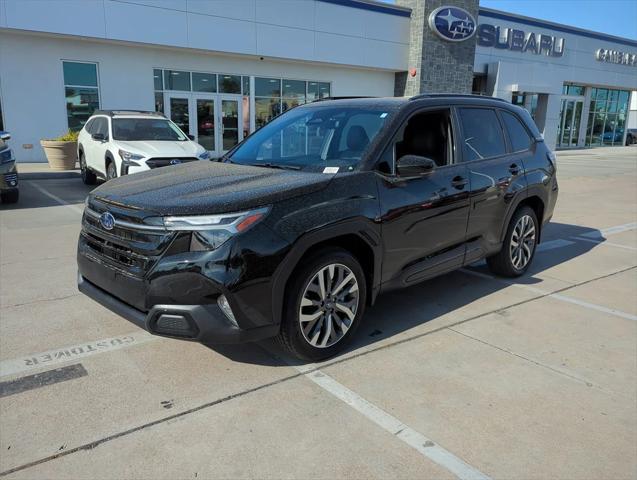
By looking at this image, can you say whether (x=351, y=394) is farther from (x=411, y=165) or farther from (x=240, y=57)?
(x=240, y=57)

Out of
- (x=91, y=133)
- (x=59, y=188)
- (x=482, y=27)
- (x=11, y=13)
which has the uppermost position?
(x=482, y=27)

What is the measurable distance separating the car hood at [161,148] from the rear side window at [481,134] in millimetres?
6731

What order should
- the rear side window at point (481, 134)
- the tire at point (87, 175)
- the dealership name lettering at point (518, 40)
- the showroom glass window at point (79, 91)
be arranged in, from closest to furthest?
the rear side window at point (481, 134) < the tire at point (87, 175) < the showroom glass window at point (79, 91) < the dealership name lettering at point (518, 40)

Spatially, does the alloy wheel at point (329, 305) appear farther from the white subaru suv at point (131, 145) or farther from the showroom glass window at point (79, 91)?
the showroom glass window at point (79, 91)

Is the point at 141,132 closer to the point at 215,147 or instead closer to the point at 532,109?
the point at 215,147

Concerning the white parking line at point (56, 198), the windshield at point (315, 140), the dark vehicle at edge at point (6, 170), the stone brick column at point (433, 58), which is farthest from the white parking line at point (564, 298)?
the stone brick column at point (433, 58)

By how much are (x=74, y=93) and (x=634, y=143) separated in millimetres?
42855

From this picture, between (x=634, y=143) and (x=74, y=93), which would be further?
(x=634, y=143)

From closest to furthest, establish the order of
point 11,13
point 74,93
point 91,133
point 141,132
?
point 141,132, point 91,133, point 11,13, point 74,93

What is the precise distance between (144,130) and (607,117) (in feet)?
124

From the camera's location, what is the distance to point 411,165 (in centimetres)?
390

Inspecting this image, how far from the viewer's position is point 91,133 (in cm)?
1239

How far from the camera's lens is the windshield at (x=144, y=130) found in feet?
36.9

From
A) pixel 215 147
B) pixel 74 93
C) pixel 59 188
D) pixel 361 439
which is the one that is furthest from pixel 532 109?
pixel 361 439
